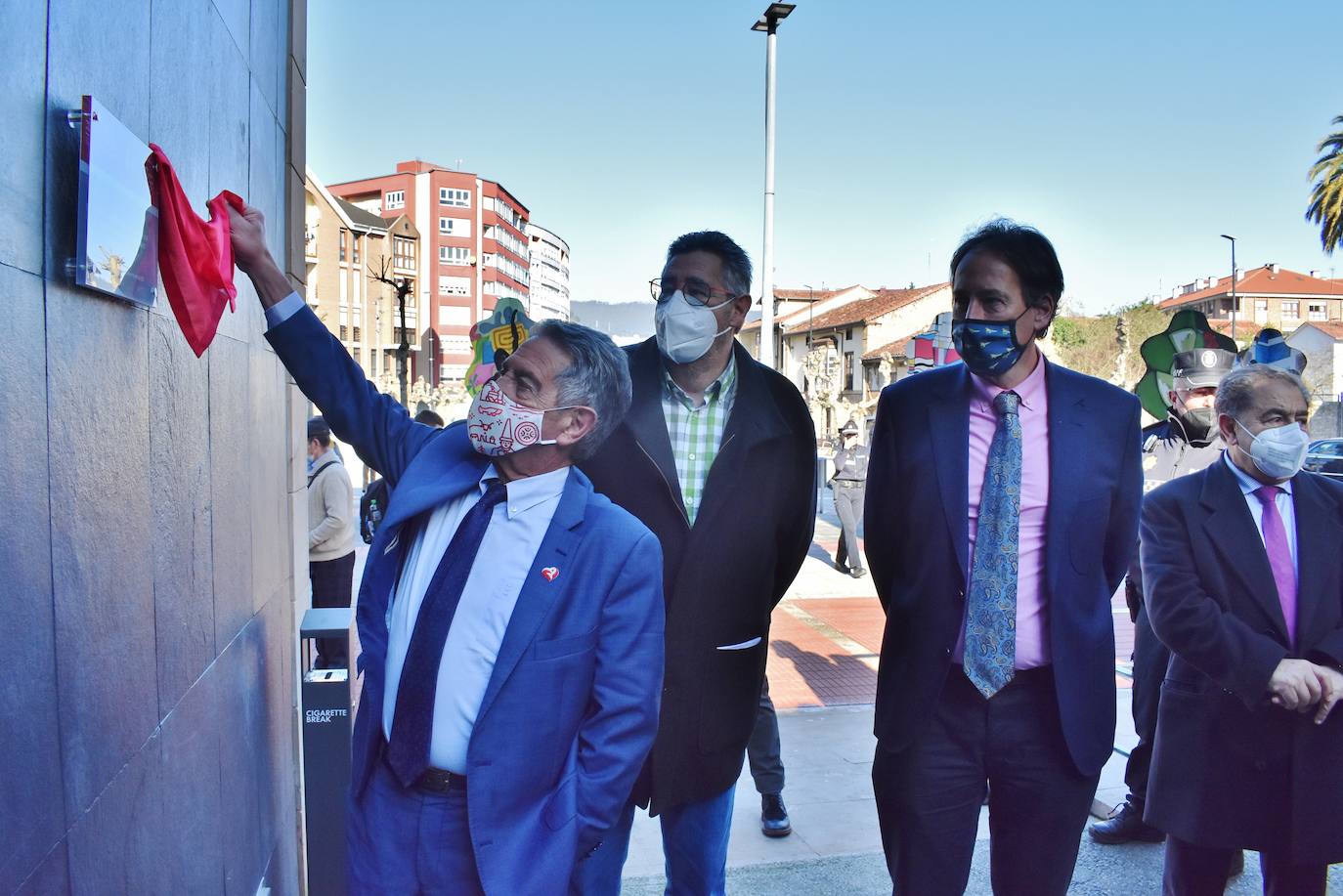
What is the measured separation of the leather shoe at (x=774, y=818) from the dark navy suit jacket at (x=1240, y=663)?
5.67 ft

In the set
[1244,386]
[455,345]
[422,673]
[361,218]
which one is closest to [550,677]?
[422,673]

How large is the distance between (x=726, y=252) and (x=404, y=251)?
76.3 metres

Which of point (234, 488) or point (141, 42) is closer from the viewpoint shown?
point (141, 42)

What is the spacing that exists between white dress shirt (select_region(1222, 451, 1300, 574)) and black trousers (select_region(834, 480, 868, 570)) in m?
9.84

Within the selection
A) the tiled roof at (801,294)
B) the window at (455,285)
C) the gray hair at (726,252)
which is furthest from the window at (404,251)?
the gray hair at (726,252)

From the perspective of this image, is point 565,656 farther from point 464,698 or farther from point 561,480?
point 561,480

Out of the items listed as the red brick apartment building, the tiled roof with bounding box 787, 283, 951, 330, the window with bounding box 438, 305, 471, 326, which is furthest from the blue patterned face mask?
the window with bounding box 438, 305, 471, 326

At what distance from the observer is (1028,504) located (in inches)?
106

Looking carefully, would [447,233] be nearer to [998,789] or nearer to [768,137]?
[768,137]

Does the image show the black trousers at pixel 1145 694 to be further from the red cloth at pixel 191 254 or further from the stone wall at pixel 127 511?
the red cloth at pixel 191 254

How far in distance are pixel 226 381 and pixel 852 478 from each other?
37.8ft

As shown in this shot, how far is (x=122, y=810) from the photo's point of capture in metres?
1.90

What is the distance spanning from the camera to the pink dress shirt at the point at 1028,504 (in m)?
2.65

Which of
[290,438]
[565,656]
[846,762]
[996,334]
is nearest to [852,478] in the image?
[846,762]
